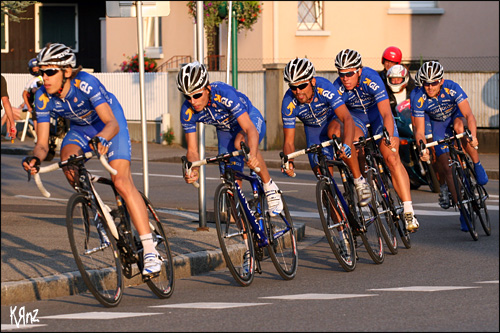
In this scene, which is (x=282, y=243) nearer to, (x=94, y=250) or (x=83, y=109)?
(x=94, y=250)

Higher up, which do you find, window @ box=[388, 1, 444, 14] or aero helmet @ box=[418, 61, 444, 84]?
window @ box=[388, 1, 444, 14]

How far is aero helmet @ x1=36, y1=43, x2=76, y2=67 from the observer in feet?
26.1

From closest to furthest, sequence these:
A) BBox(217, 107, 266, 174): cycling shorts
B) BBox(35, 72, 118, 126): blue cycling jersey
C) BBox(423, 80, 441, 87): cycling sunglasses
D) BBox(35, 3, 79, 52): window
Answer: BBox(35, 72, 118, 126): blue cycling jersey, BBox(217, 107, 266, 174): cycling shorts, BBox(423, 80, 441, 87): cycling sunglasses, BBox(35, 3, 79, 52): window

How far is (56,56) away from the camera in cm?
795

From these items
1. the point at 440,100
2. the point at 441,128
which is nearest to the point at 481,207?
the point at 441,128

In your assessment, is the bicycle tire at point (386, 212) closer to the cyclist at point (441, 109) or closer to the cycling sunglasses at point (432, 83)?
the cyclist at point (441, 109)

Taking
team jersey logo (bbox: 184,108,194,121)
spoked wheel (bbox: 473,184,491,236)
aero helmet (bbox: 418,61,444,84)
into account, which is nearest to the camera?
team jersey logo (bbox: 184,108,194,121)

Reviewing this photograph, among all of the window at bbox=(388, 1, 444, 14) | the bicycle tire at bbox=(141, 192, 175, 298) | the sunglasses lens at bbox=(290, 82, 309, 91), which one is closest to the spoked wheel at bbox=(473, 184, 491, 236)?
the sunglasses lens at bbox=(290, 82, 309, 91)

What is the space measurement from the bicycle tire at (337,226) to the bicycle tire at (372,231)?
10.3 inches

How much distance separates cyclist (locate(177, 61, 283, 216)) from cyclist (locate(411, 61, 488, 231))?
300cm

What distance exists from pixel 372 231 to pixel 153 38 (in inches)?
989

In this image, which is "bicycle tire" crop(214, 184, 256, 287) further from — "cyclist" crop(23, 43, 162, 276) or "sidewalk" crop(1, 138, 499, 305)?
"sidewalk" crop(1, 138, 499, 305)

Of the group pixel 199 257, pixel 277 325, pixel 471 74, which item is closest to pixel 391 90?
pixel 199 257

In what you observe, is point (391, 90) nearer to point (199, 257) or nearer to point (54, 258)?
point (199, 257)
